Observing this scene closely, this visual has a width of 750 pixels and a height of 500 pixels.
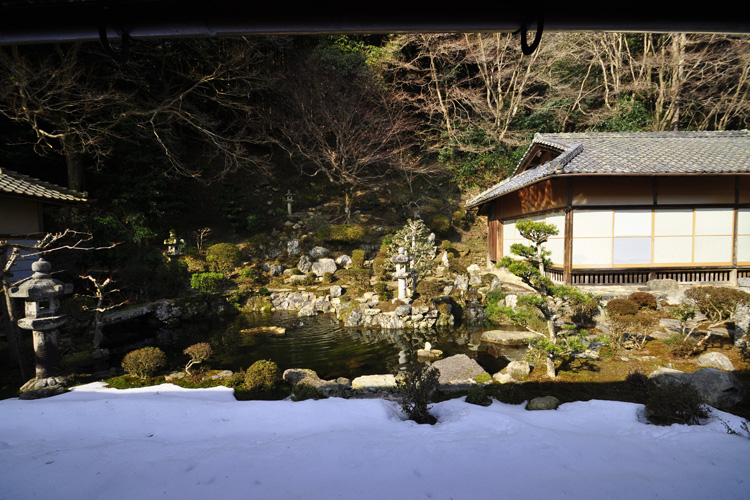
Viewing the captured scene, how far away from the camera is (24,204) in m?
8.81

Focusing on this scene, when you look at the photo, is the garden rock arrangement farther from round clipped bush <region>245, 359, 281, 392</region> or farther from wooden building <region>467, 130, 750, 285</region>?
round clipped bush <region>245, 359, 281, 392</region>

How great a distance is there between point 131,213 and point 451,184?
57.5ft

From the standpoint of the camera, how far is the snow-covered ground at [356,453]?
244cm

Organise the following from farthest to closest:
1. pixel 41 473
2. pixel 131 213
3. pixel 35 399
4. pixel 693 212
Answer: pixel 131 213
pixel 693 212
pixel 35 399
pixel 41 473

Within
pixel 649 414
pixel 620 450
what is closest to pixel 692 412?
pixel 649 414

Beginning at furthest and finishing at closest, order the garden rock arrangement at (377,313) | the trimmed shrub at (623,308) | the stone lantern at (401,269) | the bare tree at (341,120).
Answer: the bare tree at (341,120), the stone lantern at (401,269), the garden rock arrangement at (377,313), the trimmed shrub at (623,308)

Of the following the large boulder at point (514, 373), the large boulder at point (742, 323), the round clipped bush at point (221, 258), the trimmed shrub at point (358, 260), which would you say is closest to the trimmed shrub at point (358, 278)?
the trimmed shrub at point (358, 260)

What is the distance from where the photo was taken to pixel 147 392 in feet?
16.3

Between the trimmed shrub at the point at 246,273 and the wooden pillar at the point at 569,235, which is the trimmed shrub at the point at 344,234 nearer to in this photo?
the trimmed shrub at the point at 246,273

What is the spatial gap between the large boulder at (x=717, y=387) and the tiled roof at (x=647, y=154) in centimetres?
596

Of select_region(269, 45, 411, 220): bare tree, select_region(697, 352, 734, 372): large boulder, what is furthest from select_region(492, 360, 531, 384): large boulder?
select_region(269, 45, 411, 220): bare tree

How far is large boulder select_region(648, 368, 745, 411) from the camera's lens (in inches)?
163

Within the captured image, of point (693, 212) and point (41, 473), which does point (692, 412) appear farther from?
point (693, 212)

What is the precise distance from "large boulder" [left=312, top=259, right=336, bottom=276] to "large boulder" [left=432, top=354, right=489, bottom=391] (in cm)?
845
